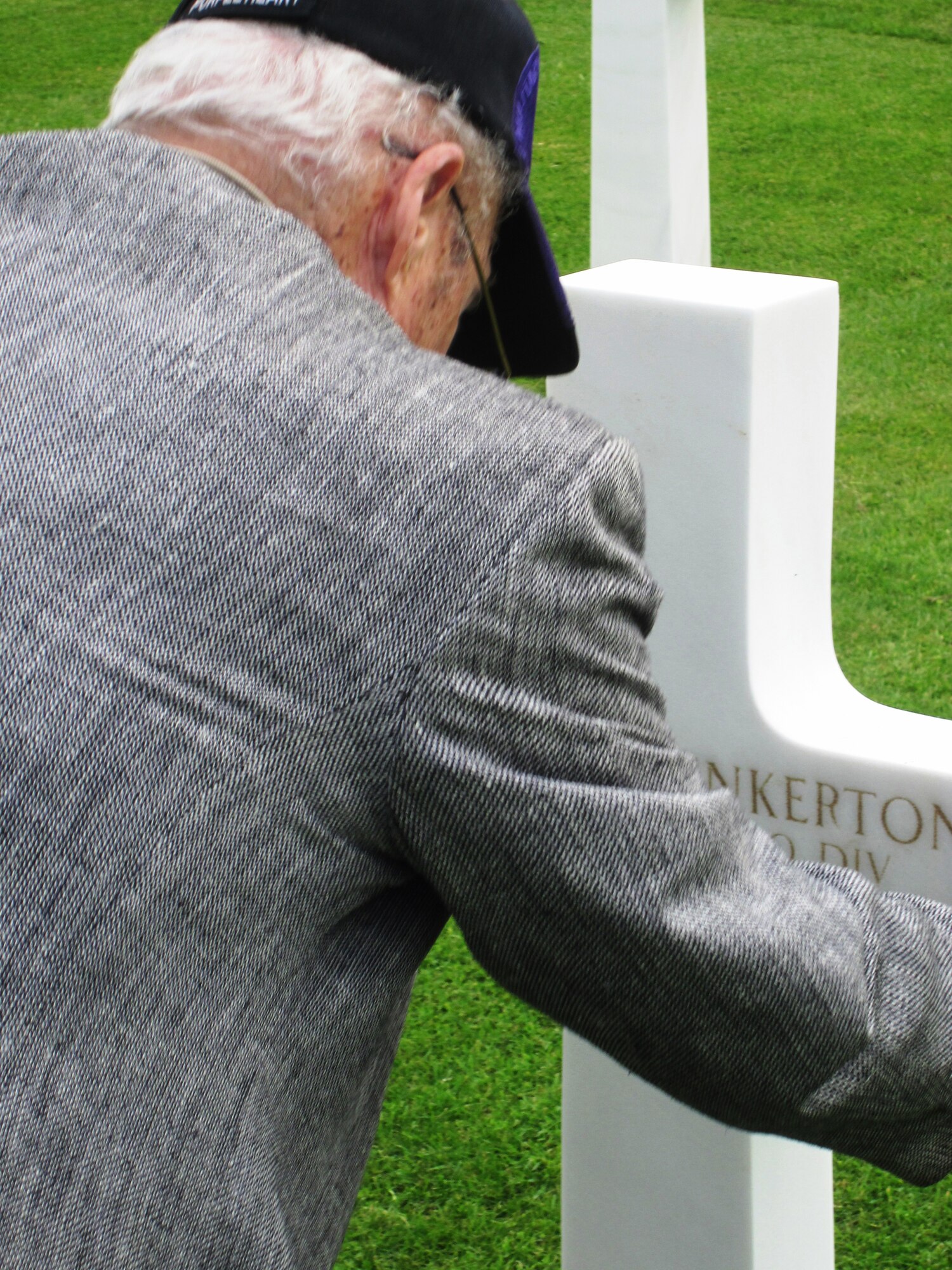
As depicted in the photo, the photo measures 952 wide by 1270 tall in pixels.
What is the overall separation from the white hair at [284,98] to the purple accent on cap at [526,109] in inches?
5.4

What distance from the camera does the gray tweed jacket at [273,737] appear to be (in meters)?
0.93

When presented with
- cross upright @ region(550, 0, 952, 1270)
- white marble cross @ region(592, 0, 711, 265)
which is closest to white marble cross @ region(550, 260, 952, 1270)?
cross upright @ region(550, 0, 952, 1270)

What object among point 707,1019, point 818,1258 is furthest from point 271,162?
point 818,1258

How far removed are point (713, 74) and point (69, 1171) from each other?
346 inches

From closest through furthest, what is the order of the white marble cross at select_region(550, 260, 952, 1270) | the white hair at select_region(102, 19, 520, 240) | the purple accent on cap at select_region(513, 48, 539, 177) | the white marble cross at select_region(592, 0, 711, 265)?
the white hair at select_region(102, 19, 520, 240), the purple accent on cap at select_region(513, 48, 539, 177), the white marble cross at select_region(550, 260, 952, 1270), the white marble cross at select_region(592, 0, 711, 265)

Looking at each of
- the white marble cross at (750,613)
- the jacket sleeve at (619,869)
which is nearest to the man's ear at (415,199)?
the jacket sleeve at (619,869)

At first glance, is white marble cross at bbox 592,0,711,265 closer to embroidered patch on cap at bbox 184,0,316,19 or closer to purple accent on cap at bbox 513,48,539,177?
purple accent on cap at bbox 513,48,539,177

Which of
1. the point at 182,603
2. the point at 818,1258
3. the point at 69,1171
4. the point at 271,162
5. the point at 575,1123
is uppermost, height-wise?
the point at 271,162

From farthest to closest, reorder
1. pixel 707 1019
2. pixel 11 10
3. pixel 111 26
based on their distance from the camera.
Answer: pixel 11 10
pixel 111 26
pixel 707 1019

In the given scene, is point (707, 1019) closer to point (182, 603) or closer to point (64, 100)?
point (182, 603)

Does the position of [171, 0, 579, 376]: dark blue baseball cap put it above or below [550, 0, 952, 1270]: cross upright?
above

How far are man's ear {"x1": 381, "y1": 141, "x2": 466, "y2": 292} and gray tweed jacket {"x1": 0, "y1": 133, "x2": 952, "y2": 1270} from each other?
15cm

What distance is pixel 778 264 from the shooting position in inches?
256

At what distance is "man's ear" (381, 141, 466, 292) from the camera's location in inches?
48.0
